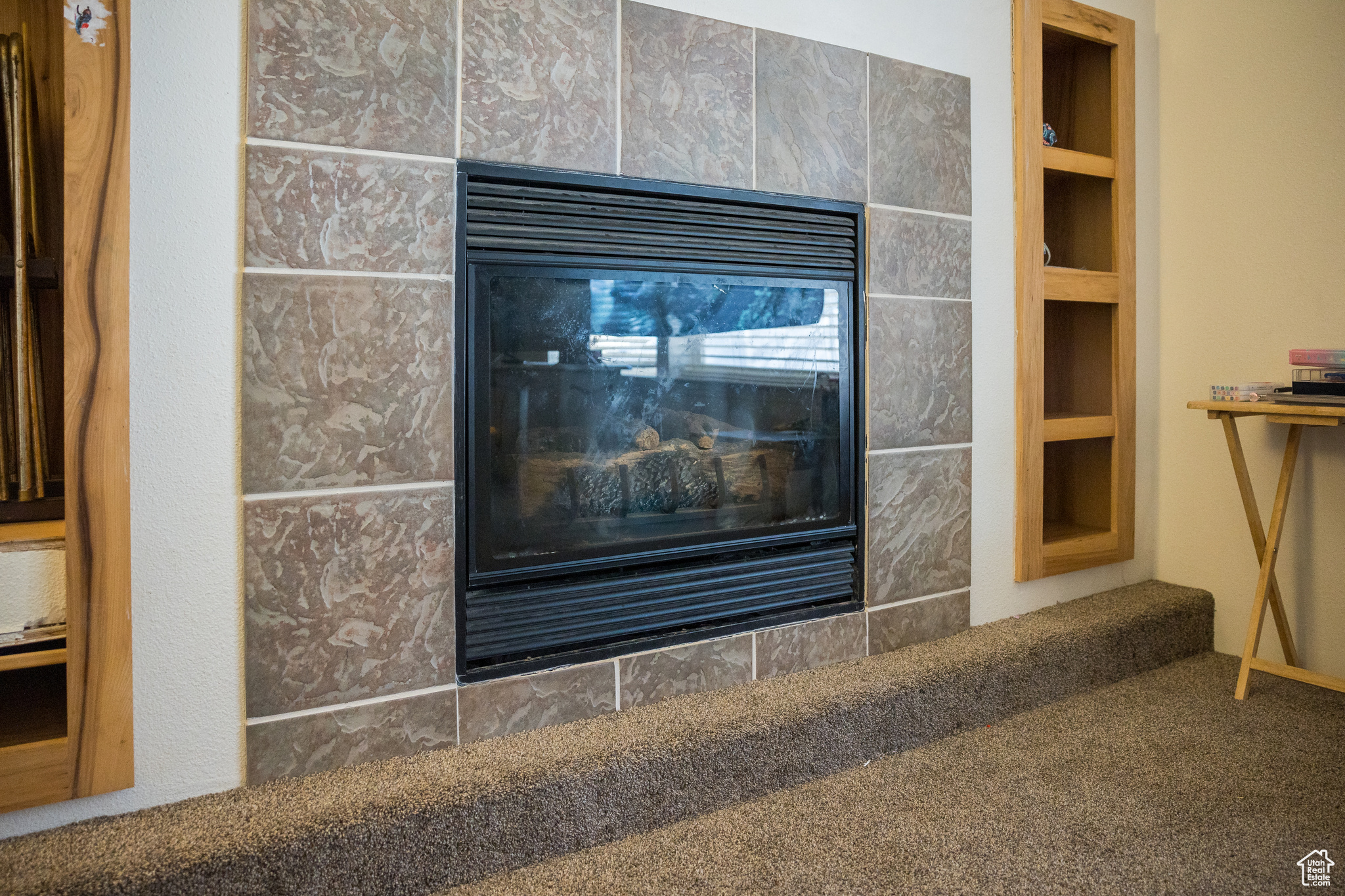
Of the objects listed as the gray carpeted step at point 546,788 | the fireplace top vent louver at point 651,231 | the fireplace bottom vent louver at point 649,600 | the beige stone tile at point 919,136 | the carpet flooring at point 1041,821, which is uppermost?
the beige stone tile at point 919,136

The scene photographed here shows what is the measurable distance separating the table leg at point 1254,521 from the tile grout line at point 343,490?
1912 millimetres

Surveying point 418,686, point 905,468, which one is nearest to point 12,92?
point 418,686

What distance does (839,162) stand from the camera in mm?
1828

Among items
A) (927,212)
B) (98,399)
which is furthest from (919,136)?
(98,399)

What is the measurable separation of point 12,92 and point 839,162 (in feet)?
5.06

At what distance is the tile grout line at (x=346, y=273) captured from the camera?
1.28 metres

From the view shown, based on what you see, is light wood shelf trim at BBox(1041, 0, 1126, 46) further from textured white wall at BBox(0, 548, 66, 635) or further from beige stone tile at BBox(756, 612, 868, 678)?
textured white wall at BBox(0, 548, 66, 635)

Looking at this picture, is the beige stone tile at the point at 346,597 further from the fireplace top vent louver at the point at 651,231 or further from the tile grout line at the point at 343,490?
the fireplace top vent louver at the point at 651,231

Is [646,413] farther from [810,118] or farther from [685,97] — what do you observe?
[810,118]

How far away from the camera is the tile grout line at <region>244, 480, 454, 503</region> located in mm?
1287

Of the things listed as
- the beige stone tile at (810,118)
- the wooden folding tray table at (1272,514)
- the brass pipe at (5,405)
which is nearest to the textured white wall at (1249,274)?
the wooden folding tray table at (1272,514)

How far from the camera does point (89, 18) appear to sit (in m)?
1.15

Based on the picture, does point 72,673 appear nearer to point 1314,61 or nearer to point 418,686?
point 418,686

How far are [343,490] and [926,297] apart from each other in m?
1.43
